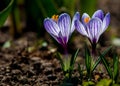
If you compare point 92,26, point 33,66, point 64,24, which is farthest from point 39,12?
point 92,26

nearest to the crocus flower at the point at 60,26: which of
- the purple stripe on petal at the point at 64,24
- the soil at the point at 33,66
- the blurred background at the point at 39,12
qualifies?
the purple stripe on petal at the point at 64,24

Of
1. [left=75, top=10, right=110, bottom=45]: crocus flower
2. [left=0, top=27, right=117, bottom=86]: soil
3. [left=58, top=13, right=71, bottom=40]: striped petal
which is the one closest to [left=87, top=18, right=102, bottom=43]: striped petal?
[left=75, top=10, right=110, bottom=45]: crocus flower

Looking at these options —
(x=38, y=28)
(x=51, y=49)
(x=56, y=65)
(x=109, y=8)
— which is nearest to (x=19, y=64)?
(x=56, y=65)

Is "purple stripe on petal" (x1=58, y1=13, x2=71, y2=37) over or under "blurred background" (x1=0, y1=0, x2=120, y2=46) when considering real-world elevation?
under

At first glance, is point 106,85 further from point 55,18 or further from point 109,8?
point 109,8

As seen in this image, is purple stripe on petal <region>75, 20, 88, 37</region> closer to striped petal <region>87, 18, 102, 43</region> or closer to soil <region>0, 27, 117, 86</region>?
striped petal <region>87, 18, 102, 43</region>

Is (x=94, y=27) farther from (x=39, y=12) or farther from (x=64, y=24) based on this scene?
(x=39, y=12)

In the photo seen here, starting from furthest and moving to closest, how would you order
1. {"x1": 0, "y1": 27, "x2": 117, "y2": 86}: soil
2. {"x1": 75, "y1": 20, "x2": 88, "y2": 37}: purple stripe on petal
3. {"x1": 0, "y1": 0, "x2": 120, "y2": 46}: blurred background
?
{"x1": 0, "y1": 0, "x2": 120, "y2": 46}: blurred background, {"x1": 0, "y1": 27, "x2": 117, "y2": 86}: soil, {"x1": 75, "y1": 20, "x2": 88, "y2": 37}: purple stripe on petal

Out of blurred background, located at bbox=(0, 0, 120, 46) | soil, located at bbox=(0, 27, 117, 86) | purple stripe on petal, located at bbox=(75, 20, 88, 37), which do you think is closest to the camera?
purple stripe on petal, located at bbox=(75, 20, 88, 37)
